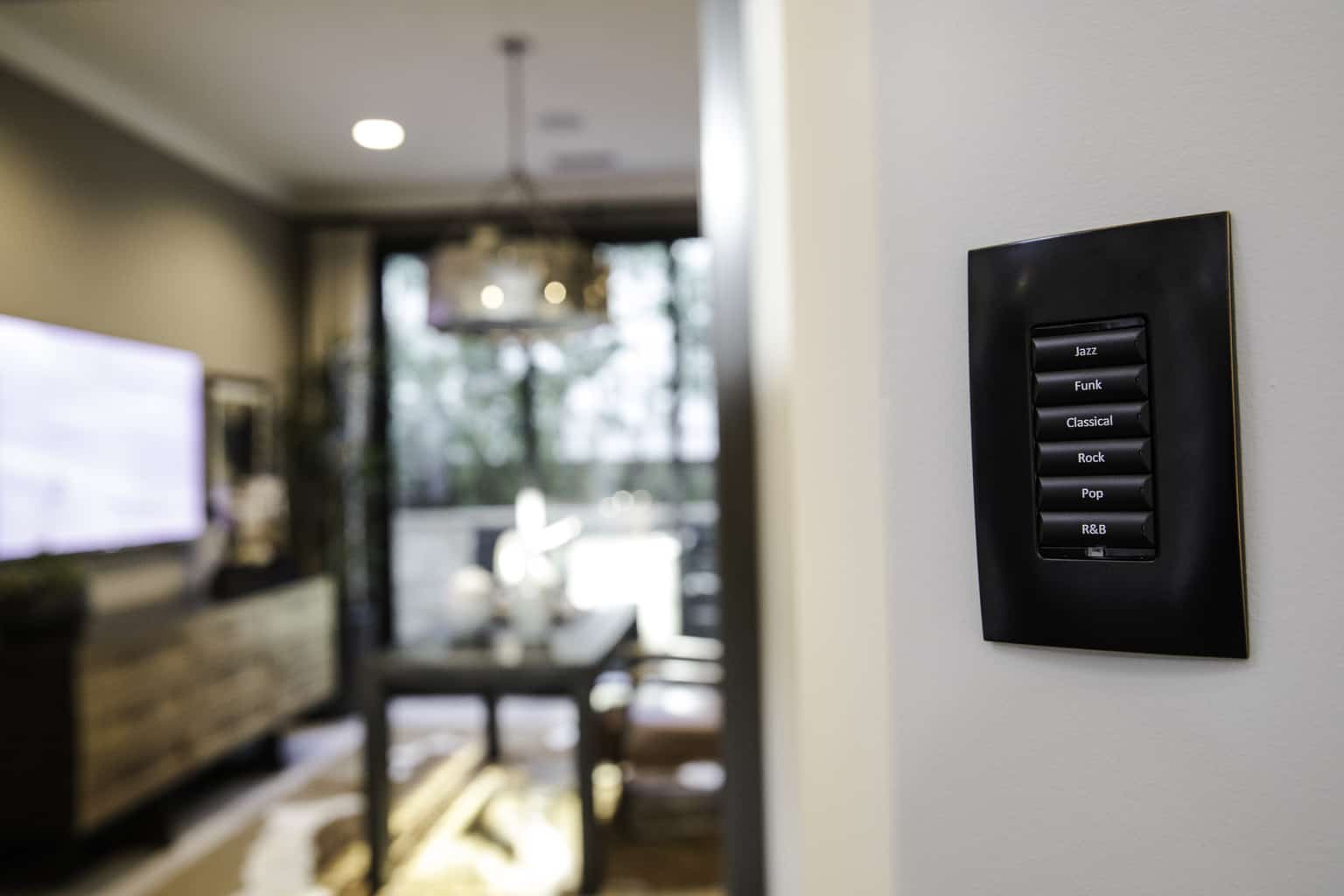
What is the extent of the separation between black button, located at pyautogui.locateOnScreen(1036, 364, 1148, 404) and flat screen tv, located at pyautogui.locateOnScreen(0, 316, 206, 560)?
11.1 feet

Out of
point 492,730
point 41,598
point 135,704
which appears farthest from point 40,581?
point 492,730

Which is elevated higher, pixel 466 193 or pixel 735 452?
pixel 466 193

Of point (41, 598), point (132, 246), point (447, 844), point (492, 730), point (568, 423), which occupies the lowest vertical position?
point (447, 844)

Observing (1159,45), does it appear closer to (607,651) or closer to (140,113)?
(607,651)

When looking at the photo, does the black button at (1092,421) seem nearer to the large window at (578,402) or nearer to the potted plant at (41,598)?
the potted plant at (41,598)

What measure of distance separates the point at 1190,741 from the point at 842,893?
0.25m

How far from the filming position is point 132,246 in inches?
148

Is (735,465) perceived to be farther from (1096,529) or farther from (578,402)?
(578,402)

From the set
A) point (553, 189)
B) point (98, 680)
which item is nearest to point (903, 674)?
point (98, 680)

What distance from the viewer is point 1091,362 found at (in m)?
0.54

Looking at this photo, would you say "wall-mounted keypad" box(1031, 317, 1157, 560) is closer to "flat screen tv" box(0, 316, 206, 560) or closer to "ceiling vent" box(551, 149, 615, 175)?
"flat screen tv" box(0, 316, 206, 560)

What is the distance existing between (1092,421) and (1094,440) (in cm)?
1

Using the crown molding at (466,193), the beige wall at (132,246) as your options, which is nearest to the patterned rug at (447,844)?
the beige wall at (132,246)

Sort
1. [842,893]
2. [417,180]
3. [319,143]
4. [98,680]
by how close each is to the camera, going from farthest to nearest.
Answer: [417,180] < [319,143] < [98,680] < [842,893]
